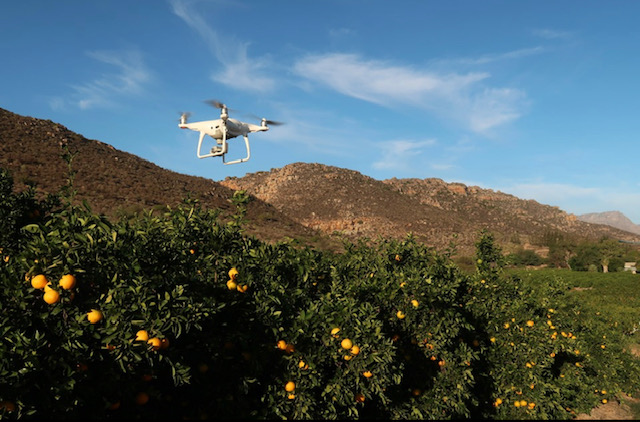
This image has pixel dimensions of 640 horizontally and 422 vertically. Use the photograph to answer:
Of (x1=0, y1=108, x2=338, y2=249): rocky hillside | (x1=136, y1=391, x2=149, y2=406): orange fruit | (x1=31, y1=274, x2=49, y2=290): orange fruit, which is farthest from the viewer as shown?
(x1=0, y1=108, x2=338, y2=249): rocky hillside

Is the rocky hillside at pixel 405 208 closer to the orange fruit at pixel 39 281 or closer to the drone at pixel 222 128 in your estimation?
the drone at pixel 222 128

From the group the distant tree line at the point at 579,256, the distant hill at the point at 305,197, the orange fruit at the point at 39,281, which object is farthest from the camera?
the distant tree line at the point at 579,256

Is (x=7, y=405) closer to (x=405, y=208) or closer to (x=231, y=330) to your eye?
(x=231, y=330)

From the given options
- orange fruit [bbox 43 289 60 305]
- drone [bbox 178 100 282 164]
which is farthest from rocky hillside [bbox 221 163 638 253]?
orange fruit [bbox 43 289 60 305]

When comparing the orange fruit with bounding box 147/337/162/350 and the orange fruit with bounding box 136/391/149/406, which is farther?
the orange fruit with bounding box 136/391/149/406

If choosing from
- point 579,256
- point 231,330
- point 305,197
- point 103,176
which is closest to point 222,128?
point 231,330

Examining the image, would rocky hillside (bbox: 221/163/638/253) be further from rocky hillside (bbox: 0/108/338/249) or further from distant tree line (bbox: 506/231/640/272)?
rocky hillside (bbox: 0/108/338/249)

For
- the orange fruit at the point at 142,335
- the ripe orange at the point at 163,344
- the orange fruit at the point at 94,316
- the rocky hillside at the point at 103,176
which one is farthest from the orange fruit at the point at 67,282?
the rocky hillside at the point at 103,176
